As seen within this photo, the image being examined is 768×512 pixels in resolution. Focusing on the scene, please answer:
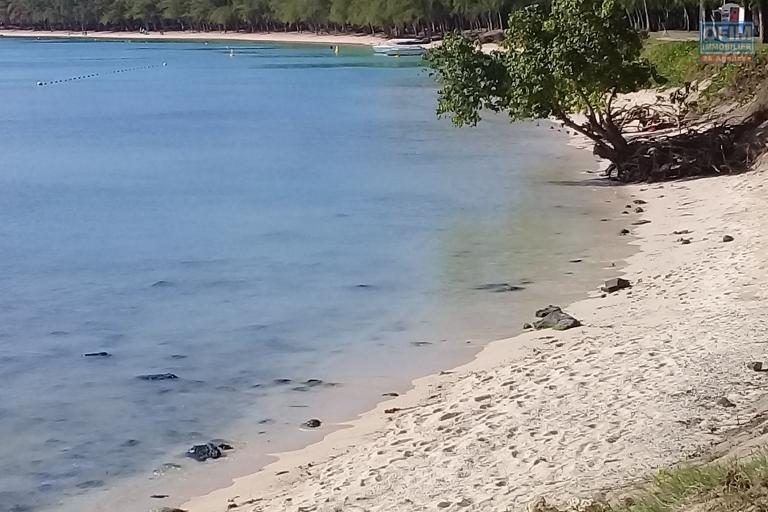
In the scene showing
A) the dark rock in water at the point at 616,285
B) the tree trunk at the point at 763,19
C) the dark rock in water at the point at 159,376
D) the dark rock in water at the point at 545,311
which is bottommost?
the dark rock in water at the point at 159,376

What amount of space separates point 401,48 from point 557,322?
103 metres

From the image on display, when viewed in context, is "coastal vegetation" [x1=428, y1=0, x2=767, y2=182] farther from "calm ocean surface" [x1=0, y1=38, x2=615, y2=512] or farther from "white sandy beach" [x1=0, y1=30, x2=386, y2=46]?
"white sandy beach" [x1=0, y1=30, x2=386, y2=46]

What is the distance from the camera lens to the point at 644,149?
27.0 metres

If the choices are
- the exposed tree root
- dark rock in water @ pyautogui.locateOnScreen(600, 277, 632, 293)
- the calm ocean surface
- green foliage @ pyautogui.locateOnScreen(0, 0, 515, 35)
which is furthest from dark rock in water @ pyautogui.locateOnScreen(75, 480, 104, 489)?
green foliage @ pyautogui.locateOnScreen(0, 0, 515, 35)

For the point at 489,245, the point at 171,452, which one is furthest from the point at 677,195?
the point at 171,452

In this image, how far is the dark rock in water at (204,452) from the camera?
1136 centimetres

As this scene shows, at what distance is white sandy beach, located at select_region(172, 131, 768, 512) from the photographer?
866 cm

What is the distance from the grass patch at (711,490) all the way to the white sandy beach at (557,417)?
1.17 metres

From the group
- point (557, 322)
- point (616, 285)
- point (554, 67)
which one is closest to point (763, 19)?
point (554, 67)

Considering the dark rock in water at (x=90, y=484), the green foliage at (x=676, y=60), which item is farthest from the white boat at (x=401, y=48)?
the dark rock in water at (x=90, y=484)

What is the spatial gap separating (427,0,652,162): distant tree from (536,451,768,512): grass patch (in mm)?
19800

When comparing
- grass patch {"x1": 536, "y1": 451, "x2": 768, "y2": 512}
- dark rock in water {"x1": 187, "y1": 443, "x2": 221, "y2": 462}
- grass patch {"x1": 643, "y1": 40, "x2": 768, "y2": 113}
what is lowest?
dark rock in water {"x1": 187, "y1": 443, "x2": 221, "y2": 462}

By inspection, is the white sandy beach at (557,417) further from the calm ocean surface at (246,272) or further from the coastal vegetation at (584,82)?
the coastal vegetation at (584,82)

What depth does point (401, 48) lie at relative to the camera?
115 meters
